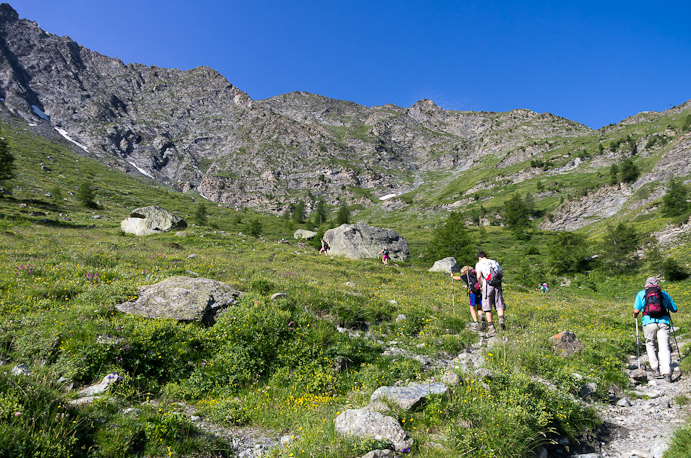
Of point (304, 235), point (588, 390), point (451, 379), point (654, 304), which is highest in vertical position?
point (304, 235)

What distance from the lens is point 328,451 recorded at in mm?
4809

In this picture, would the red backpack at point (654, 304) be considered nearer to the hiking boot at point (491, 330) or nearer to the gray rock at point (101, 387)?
the hiking boot at point (491, 330)

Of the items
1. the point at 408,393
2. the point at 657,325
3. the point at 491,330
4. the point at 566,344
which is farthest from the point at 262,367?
the point at 657,325

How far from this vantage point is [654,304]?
9.95m

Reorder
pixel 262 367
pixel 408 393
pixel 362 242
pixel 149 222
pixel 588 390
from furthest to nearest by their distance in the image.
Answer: pixel 362 242 < pixel 149 222 < pixel 262 367 < pixel 588 390 < pixel 408 393

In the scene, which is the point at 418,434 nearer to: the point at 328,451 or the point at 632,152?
the point at 328,451

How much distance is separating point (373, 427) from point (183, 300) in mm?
6994

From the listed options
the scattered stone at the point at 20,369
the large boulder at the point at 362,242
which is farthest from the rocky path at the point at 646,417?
the large boulder at the point at 362,242

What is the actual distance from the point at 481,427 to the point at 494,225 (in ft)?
417

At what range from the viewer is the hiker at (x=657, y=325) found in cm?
914

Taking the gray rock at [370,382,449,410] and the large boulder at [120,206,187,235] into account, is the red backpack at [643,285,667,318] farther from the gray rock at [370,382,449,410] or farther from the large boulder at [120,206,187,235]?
the large boulder at [120,206,187,235]

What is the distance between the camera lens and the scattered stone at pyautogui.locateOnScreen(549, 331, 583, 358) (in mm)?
9797

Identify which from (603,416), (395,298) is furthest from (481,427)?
(395,298)

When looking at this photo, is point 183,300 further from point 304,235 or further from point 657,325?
point 304,235
